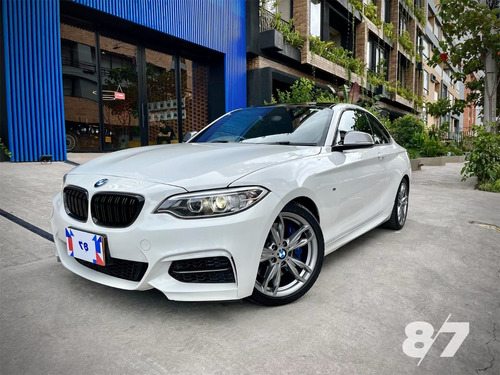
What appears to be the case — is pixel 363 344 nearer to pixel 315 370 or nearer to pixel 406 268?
pixel 315 370

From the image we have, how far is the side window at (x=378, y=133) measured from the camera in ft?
14.4

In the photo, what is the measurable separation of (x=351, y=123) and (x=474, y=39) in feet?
28.3

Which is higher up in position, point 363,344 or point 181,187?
point 181,187

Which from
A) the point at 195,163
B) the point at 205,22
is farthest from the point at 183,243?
the point at 205,22

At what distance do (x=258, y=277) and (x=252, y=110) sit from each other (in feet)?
6.80

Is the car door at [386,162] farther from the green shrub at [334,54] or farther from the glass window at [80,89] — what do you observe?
the green shrub at [334,54]

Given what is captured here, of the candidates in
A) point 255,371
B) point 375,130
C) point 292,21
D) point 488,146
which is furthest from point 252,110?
point 292,21

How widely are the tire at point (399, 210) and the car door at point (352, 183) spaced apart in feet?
2.31

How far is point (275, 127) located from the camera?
3.48 m

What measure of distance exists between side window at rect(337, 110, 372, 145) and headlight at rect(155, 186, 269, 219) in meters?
1.48

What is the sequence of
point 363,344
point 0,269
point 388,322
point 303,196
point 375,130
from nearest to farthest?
point 363,344, point 388,322, point 303,196, point 0,269, point 375,130

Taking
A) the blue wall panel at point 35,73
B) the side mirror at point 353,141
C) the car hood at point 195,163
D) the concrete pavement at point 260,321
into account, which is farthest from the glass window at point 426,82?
the car hood at point 195,163

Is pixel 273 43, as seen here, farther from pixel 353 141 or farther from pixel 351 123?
pixel 353 141

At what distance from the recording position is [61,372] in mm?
1799
